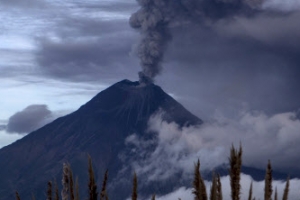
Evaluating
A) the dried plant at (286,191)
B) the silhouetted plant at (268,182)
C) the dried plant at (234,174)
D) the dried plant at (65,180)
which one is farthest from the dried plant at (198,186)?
the dried plant at (65,180)

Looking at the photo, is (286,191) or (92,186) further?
(286,191)

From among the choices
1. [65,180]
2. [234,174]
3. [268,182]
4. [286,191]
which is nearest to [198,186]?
[234,174]

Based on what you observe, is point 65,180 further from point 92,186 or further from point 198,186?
point 198,186

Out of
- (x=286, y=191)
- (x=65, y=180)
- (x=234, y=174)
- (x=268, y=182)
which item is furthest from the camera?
(x=65, y=180)

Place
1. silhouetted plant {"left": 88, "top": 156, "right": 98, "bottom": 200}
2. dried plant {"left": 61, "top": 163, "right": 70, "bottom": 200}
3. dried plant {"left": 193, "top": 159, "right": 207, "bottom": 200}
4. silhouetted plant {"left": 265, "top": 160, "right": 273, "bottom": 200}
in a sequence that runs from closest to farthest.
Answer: dried plant {"left": 193, "top": 159, "right": 207, "bottom": 200} < silhouetted plant {"left": 88, "top": 156, "right": 98, "bottom": 200} < silhouetted plant {"left": 265, "top": 160, "right": 273, "bottom": 200} < dried plant {"left": 61, "top": 163, "right": 70, "bottom": 200}

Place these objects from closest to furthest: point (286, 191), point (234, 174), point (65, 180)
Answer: point (234, 174), point (286, 191), point (65, 180)

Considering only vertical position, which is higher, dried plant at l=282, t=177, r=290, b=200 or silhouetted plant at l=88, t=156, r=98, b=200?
dried plant at l=282, t=177, r=290, b=200

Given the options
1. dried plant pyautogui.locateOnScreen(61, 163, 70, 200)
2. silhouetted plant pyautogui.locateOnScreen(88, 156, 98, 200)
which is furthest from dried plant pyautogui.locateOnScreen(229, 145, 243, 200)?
dried plant pyautogui.locateOnScreen(61, 163, 70, 200)

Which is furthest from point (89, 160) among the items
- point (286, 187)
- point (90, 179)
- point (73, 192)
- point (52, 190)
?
point (286, 187)

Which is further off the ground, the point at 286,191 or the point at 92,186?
the point at 286,191

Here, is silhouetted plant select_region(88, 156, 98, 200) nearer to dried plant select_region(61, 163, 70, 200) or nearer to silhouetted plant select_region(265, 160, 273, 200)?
dried plant select_region(61, 163, 70, 200)

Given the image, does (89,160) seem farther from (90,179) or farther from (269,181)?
(269,181)

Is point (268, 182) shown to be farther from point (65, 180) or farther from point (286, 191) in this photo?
point (65, 180)

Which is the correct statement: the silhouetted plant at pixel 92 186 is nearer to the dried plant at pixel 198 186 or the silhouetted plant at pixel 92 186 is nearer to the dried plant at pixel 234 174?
the dried plant at pixel 198 186
